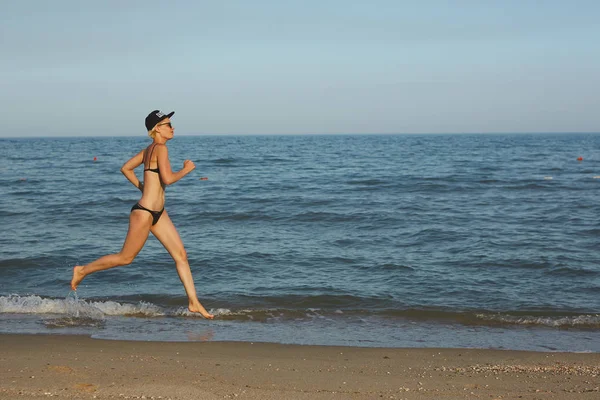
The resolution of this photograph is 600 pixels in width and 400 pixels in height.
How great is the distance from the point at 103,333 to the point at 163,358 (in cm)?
179

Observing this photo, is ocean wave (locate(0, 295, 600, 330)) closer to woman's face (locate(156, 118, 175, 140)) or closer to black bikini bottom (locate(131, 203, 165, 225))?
black bikini bottom (locate(131, 203, 165, 225))

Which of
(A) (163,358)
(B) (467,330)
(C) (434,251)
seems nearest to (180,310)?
(A) (163,358)

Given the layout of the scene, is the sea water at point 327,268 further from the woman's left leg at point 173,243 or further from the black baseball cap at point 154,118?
the black baseball cap at point 154,118

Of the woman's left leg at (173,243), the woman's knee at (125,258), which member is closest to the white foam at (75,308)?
the woman's left leg at (173,243)

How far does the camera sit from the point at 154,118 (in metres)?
6.61

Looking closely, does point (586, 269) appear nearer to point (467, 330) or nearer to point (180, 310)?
point (467, 330)

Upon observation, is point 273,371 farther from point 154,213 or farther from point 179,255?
point 154,213

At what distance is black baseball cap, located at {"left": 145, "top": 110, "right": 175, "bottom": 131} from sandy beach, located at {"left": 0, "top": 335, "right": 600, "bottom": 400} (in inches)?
94.7

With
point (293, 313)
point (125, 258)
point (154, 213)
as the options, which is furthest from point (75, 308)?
point (154, 213)

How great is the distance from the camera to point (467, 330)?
9.55 m

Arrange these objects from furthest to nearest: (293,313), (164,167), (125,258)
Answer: (293,313)
(125,258)
(164,167)

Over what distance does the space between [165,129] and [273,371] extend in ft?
8.72

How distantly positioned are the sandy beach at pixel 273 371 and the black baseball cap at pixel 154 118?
240 centimetres

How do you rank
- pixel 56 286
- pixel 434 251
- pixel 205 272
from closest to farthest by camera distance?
1. pixel 56 286
2. pixel 205 272
3. pixel 434 251
